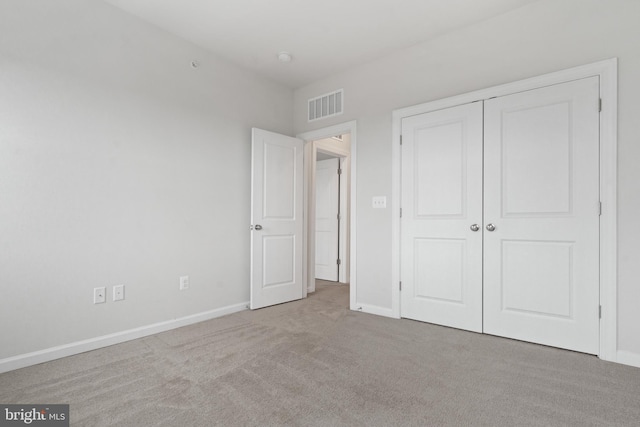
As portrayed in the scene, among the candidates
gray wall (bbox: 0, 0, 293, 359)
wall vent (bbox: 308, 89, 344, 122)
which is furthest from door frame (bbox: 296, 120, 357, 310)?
gray wall (bbox: 0, 0, 293, 359)

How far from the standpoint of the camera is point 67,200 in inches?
94.8

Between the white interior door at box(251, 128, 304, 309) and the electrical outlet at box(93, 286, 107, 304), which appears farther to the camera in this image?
the white interior door at box(251, 128, 304, 309)

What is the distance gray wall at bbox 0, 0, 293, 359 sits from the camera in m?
2.22

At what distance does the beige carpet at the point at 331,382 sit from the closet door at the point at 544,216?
25cm

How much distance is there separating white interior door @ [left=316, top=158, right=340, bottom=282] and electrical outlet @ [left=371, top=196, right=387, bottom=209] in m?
1.96

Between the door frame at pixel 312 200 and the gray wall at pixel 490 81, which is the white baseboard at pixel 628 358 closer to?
the gray wall at pixel 490 81

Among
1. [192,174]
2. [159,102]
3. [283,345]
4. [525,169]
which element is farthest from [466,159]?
[159,102]

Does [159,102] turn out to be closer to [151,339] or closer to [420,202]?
[151,339]

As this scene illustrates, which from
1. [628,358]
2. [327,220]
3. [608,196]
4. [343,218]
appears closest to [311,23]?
[608,196]

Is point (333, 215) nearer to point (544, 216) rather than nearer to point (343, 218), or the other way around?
point (343, 218)

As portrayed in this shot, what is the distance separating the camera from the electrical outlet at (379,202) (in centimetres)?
344

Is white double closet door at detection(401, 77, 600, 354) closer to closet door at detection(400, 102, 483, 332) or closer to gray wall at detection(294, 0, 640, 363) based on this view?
closet door at detection(400, 102, 483, 332)

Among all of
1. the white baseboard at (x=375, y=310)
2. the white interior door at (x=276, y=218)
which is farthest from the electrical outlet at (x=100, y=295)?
the white baseboard at (x=375, y=310)

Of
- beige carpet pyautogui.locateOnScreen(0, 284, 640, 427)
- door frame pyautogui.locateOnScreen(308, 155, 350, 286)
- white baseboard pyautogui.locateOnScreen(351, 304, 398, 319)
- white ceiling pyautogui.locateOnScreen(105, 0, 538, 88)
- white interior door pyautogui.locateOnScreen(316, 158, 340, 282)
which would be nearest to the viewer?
beige carpet pyautogui.locateOnScreen(0, 284, 640, 427)
